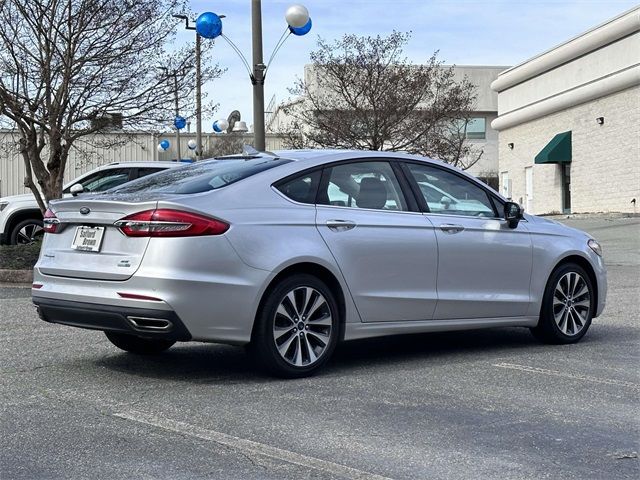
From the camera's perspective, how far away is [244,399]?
561 cm

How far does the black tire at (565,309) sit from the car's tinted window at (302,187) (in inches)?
94.3

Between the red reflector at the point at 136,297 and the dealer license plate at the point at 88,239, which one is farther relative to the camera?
the dealer license plate at the point at 88,239

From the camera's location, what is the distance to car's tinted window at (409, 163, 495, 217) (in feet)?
23.9

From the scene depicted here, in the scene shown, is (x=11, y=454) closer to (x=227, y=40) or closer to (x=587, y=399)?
(x=587, y=399)

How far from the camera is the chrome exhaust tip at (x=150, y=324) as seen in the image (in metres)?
5.73

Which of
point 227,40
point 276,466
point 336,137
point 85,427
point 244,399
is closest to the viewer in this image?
point 276,466

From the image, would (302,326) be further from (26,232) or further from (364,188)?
(26,232)

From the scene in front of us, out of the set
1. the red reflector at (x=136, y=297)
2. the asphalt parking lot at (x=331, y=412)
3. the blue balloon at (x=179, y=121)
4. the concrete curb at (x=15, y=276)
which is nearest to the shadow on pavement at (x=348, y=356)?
the asphalt parking lot at (x=331, y=412)

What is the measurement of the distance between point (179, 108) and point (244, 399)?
1085 cm

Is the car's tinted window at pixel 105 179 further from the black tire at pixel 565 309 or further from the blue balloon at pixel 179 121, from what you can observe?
the black tire at pixel 565 309

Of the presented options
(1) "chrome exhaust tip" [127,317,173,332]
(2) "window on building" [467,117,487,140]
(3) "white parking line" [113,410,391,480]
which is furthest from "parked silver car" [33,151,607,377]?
(2) "window on building" [467,117,487,140]

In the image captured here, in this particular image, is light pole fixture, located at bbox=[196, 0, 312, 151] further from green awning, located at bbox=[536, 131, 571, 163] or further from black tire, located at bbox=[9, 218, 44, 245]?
green awning, located at bbox=[536, 131, 571, 163]

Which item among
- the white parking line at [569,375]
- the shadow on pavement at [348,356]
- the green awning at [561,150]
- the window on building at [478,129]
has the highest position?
the window on building at [478,129]

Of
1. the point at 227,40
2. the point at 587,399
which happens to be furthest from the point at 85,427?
the point at 227,40
